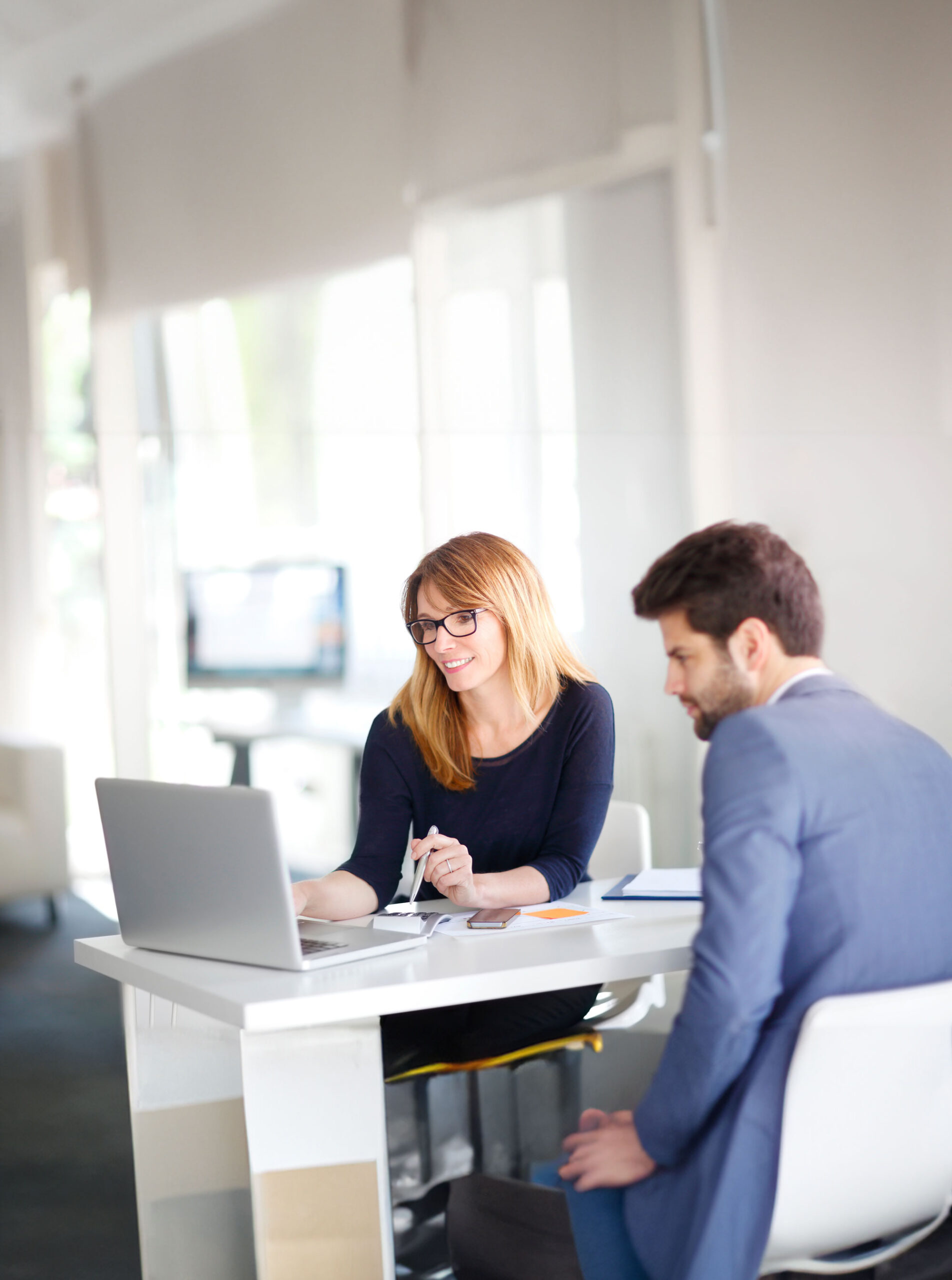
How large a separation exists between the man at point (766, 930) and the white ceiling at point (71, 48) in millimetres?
2820

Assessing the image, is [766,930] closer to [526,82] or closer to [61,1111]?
[61,1111]

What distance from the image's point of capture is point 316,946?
5.90ft

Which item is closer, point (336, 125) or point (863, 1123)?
point (863, 1123)

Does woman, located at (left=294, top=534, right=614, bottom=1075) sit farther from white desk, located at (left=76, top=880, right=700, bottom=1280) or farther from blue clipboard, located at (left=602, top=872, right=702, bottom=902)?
white desk, located at (left=76, top=880, right=700, bottom=1280)

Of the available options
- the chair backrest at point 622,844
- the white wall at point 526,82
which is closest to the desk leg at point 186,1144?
the chair backrest at point 622,844

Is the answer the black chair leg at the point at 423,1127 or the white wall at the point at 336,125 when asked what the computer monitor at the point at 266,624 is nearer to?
the white wall at the point at 336,125

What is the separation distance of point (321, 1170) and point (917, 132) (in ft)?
13.5

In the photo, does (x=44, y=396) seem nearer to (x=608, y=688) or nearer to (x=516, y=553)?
(x=516, y=553)

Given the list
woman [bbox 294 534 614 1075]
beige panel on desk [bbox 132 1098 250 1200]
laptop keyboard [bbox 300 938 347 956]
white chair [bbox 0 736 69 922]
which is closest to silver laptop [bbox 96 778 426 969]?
laptop keyboard [bbox 300 938 347 956]

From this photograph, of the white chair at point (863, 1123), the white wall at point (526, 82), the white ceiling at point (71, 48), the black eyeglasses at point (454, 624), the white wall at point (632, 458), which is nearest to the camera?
the white chair at point (863, 1123)

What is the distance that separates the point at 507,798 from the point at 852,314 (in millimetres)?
2859

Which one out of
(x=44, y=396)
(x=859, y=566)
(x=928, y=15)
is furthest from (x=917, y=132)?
(x=44, y=396)

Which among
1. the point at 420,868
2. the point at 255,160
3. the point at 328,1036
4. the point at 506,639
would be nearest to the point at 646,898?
the point at 420,868

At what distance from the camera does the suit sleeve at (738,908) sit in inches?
55.5
